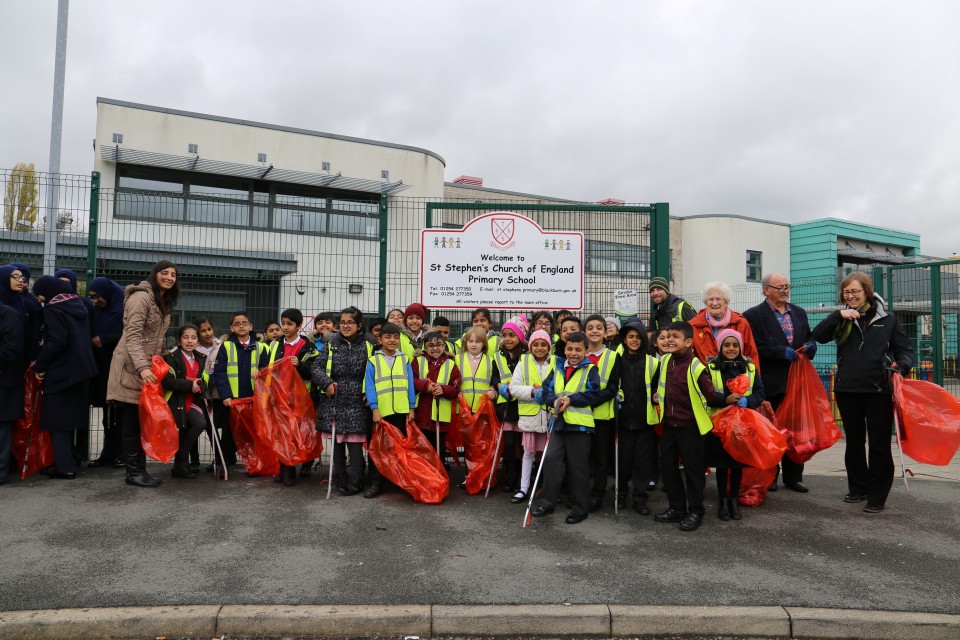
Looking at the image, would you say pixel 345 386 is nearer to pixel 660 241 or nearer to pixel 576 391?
pixel 576 391

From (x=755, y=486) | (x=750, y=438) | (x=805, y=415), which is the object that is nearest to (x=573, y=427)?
(x=750, y=438)

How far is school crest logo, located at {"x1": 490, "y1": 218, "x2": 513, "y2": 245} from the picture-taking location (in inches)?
316

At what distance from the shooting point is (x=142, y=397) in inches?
239

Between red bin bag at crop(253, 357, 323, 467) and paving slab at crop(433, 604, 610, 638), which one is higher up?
red bin bag at crop(253, 357, 323, 467)

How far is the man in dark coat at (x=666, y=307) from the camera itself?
6426 mm

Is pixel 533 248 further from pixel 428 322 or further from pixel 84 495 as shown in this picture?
pixel 84 495

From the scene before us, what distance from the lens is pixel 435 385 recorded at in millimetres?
6207

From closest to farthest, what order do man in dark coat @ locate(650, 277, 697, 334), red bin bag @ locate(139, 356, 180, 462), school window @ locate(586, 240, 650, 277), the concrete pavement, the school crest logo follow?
1. the concrete pavement
2. red bin bag @ locate(139, 356, 180, 462)
3. man in dark coat @ locate(650, 277, 697, 334)
4. the school crest logo
5. school window @ locate(586, 240, 650, 277)

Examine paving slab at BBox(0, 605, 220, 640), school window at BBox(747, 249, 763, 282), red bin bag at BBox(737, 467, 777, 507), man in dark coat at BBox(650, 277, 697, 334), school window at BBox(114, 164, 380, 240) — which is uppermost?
school window at BBox(747, 249, 763, 282)

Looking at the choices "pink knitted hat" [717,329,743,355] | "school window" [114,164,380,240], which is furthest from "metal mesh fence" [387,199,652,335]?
"pink knitted hat" [717,329,743,355]

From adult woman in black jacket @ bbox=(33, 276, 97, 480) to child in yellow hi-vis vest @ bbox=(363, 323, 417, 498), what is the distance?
2.75 m

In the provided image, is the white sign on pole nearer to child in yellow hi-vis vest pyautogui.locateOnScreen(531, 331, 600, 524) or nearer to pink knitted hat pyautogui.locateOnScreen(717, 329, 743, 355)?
pink knitted hat pyautogui.locateOnScreen(717, 329, 743, 355)

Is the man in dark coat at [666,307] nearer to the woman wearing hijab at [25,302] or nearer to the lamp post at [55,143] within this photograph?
the woman wearing hijab at [25,302]

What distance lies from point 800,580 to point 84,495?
5.74 metres
